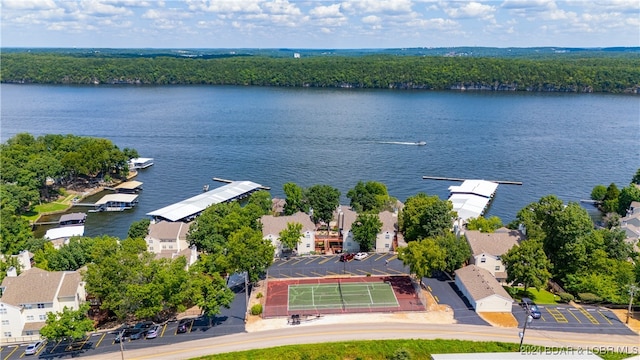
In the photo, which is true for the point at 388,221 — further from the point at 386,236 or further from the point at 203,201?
the point at 203,201

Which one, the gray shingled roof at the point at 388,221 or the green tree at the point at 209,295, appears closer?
the green tree at the point at 209,295

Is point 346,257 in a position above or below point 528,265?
below

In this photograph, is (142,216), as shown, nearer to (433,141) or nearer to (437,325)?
(437,325)

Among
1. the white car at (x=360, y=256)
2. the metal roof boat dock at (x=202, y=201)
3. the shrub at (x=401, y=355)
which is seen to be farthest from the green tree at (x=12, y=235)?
the shrub at (x=401, y=355)

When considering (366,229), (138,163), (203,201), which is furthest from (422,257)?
(138,163)

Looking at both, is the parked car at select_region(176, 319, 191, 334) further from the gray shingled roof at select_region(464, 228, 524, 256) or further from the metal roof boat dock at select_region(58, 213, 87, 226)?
the metal roof boat dock at select_region(58, 213, 87, 226)

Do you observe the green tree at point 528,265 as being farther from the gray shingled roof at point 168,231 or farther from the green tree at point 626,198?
the gray shingled roof at point 168,231
